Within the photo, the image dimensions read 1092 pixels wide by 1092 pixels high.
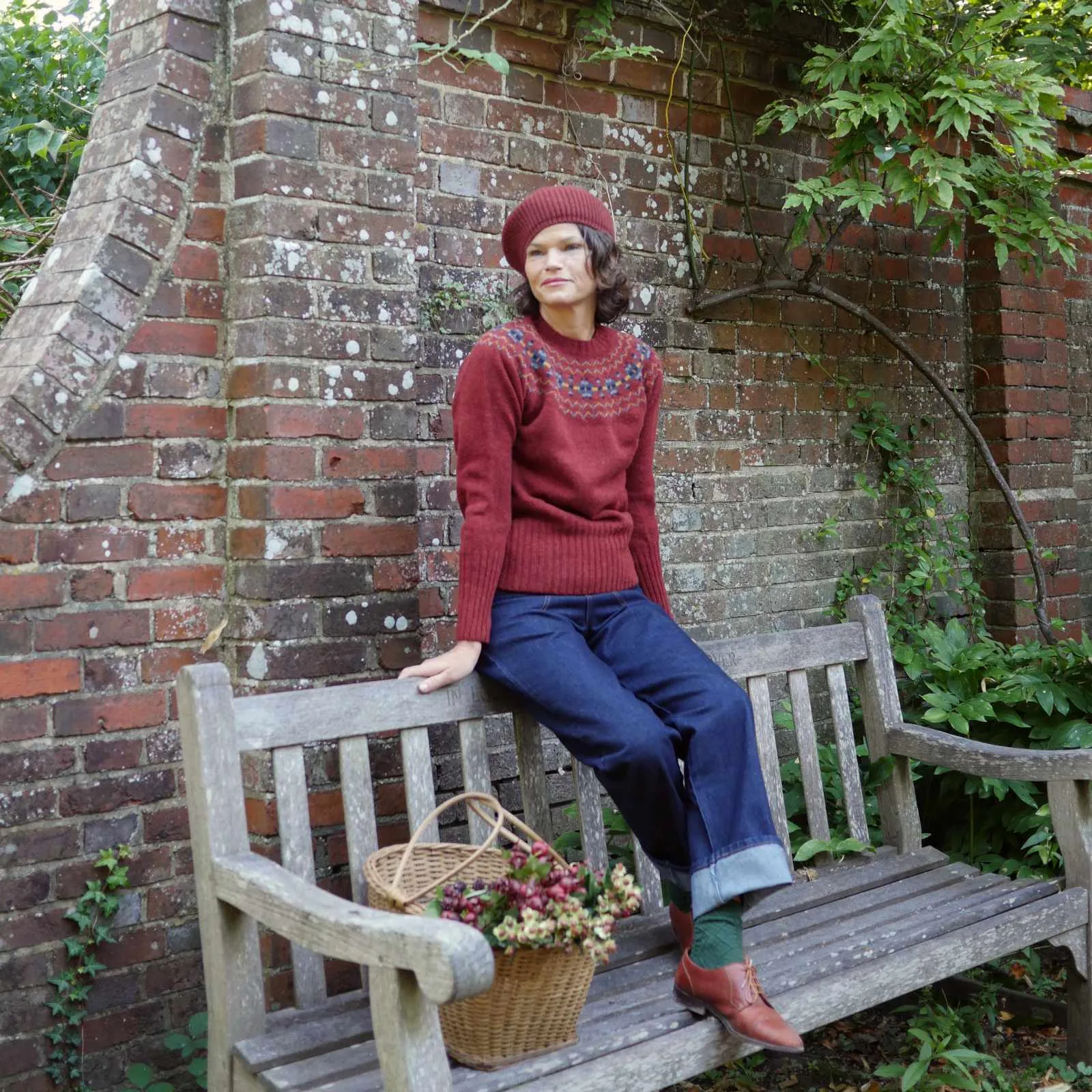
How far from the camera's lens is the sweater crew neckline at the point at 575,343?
2.77 metres

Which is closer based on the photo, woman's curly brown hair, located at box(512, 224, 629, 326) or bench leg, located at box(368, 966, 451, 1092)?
bench leg, located at box(368, 966, 451, 1092)

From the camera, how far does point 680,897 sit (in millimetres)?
2697

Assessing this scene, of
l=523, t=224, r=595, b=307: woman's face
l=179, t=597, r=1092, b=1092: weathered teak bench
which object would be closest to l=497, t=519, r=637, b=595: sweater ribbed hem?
l=179, t=597, r=1092, b=1092: weathered teak bench

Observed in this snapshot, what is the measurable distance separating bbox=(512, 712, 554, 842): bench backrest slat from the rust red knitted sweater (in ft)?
1.07

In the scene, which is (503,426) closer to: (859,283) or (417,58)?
(417,58)

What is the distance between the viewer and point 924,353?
473 centimetres

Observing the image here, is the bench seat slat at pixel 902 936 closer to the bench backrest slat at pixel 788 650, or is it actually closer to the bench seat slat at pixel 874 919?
the bench seat slat at pixel 874 919

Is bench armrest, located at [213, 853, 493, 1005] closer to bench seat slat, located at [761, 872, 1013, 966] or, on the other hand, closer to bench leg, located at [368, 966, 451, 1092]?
bench leg, located at [368, 966, 451, 1092]

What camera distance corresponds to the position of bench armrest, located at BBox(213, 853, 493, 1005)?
5.61ft

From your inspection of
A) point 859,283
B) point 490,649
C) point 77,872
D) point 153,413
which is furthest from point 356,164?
point 859,283

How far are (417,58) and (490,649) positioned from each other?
1.60m

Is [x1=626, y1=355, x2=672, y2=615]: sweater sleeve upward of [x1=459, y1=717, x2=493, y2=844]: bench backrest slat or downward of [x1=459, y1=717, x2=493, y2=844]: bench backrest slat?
upward

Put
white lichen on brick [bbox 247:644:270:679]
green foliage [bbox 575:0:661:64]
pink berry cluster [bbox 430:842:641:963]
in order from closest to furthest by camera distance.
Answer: pink berry cluster [bbox 430:842:641:963], white lichen on brick [bbox 247:644:270:679], green foliage [bbox 575:0:661:64]

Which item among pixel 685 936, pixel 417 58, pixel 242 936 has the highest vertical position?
pixel 417 58
